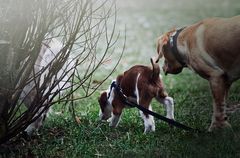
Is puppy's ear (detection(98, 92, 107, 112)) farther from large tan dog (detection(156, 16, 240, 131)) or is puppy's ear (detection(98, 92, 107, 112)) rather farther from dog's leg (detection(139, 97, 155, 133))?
large tan dog (detection(156, 16, 240, 131))

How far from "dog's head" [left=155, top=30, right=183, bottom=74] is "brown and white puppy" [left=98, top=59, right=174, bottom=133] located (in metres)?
0.43

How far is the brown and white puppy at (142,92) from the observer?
18.9 feet

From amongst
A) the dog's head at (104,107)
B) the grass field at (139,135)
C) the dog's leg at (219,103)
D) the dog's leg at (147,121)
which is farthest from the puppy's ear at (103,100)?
the dog's leg at (219,103)

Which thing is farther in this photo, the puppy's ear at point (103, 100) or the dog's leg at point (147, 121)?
the puppy's ear at point (103, 100)

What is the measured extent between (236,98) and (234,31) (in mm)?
2073

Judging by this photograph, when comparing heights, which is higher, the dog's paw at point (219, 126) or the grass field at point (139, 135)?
the dog's paw at point (219, 126)

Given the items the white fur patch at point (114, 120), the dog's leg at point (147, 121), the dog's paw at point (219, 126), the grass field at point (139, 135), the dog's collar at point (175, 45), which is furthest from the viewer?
the dog's collar at point (175, 45)

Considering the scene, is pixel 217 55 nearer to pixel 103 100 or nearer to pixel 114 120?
pixel 114 120

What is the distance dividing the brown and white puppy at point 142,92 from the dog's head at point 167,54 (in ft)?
1.42

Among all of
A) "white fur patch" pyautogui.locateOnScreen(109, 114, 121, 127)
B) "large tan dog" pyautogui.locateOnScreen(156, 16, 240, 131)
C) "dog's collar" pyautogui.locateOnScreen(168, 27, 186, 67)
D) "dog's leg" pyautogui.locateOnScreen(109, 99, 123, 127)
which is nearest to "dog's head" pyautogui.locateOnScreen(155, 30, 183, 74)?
"dog's collar" pyautogui.locateOnScreen(168, 27, 186, 67)

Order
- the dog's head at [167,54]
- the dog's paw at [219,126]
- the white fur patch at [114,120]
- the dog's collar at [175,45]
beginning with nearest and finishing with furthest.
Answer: the dog's paw at [219,126] → the white fur patch at [114,120] → the dog's collar at [175,45] → the dog's head at [167,54]

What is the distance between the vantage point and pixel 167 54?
6402 millimetres

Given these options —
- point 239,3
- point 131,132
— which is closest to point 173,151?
point 131,132

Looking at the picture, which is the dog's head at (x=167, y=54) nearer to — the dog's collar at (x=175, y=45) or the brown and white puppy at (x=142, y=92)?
the dog's collar at (x=175, y=45)
